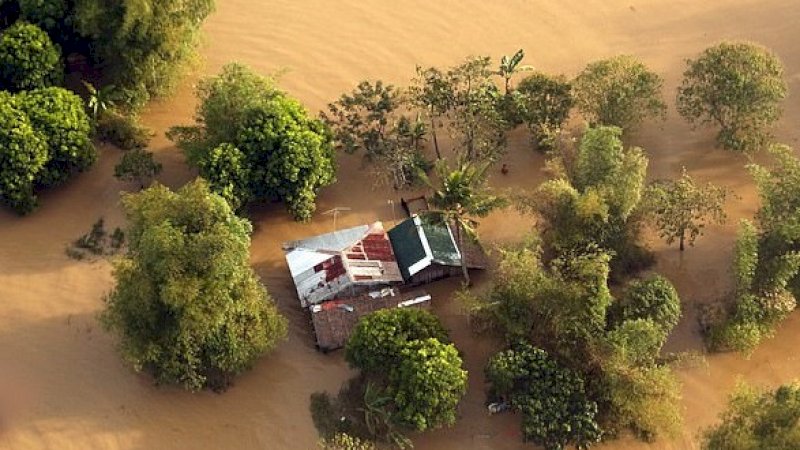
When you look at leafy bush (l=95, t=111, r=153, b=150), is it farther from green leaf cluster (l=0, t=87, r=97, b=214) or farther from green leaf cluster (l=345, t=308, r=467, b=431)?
green leaf cluster (l=345, t=308, r=467, b=431)

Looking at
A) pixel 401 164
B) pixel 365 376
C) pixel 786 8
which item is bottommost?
pixel 365 376

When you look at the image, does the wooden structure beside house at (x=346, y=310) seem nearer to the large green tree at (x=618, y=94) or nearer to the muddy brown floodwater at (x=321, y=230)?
the muddy brown floodwater at (x=321, y=230)

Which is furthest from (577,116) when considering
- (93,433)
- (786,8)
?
(93,433)

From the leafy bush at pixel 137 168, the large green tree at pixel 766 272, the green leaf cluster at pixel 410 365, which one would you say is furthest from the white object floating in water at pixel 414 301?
the leafy bush at pixel 137 168

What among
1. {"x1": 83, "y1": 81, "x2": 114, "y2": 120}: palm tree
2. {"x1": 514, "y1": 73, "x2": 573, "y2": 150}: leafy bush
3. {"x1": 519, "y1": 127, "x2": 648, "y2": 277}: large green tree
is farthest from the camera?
{"x1": 83, "y1": 81, "x2": 114, "y2": 120}: palm tree

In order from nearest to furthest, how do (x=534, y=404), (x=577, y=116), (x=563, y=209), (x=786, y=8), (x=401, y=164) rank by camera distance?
(x=534, y=404), (x=563, y=209), (x=401, y=164), (x=577, y=116), (x=786, y=8)

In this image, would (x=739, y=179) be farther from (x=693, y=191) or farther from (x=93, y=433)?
(x=93, y=433)

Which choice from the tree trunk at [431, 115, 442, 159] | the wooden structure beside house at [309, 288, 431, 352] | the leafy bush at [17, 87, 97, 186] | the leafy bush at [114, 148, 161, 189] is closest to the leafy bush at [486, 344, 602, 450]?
the wooden structure beside house at [309, 288, 431, 352]
